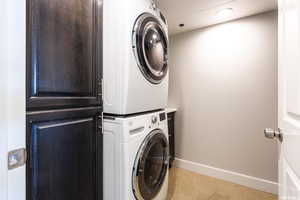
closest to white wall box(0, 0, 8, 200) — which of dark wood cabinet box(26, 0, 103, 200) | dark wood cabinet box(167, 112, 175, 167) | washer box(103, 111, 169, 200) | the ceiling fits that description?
dark wood cabinet box(26, 0, 103, 200)

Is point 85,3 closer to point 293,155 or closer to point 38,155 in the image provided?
point 38,155

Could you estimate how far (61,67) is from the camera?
885mm

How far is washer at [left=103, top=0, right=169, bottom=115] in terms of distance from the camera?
112cm

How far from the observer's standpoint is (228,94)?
83.6 inches

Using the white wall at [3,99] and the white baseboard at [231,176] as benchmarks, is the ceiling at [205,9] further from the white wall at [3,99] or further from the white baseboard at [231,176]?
the white baseboard at [231,176]

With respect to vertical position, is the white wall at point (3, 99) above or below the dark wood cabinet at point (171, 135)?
above

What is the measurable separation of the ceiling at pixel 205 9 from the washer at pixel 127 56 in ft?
1.76

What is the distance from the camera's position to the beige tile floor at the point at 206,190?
1.78m

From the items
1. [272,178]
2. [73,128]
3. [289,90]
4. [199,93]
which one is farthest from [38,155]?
[272,178]

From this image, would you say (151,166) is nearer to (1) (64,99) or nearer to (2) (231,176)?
(1) (64,99)

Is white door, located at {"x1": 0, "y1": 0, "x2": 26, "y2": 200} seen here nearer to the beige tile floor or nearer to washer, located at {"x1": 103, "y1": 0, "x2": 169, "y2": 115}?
washer, located at {"x1": 103, "y1": 0, "x2": 169, "y2": 115}

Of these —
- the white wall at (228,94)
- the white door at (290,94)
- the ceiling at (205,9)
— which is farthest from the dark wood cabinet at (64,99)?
the white wall at (228,94)

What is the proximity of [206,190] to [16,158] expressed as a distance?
1934mm

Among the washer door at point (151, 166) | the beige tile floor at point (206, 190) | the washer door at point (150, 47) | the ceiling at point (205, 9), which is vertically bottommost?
the beige tile floor at point (206, 190)
